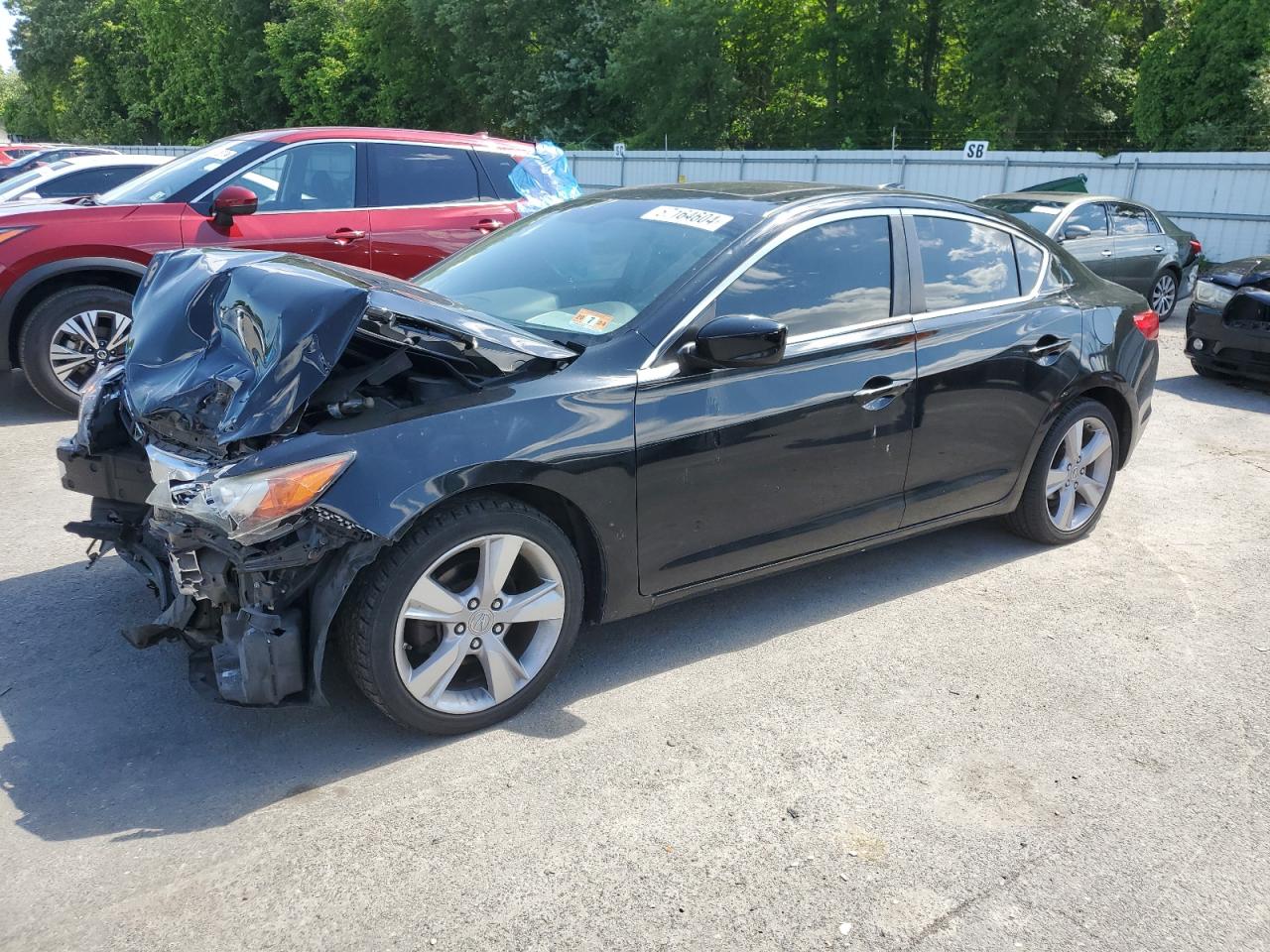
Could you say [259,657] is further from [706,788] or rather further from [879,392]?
[879,392]

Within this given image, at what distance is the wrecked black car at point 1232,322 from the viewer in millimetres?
8859

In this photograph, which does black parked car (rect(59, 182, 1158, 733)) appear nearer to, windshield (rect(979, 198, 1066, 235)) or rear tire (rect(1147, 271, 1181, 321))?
windshield (rect(979, 198, 1066, 235))

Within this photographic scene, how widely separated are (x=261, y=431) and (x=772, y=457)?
1798 mm

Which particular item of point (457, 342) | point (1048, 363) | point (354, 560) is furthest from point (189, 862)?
point (1048, 363)

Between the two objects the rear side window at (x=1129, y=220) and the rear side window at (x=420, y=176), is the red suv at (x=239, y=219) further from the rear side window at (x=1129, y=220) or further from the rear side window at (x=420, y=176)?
the rear side window at (x=1129, y=220)

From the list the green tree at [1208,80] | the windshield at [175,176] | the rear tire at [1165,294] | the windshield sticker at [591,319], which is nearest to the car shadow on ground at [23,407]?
the windshield at [175,176]

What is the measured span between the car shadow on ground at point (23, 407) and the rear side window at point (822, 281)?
17.3 feet

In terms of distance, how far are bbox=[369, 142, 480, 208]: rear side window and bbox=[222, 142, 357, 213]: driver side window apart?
0.61 ft

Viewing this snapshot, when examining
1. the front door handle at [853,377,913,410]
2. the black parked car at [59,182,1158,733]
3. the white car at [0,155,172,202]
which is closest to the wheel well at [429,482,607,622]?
the black parked car at [59,182,1158,733]

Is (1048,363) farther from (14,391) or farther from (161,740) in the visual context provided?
(14,391)

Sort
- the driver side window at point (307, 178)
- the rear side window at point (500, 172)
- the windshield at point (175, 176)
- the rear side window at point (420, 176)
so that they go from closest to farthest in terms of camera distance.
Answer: the windshield at point (175, 176) → the driver side window at point (307, 178) → the rear side window at point (420, 176) → the rear side window at point (500, 172)

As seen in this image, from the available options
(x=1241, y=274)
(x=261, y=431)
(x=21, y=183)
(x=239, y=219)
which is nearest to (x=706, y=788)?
(x=261, y=431)

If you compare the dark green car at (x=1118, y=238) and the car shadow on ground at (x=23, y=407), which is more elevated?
the dark green car at (x=1118, y=238)

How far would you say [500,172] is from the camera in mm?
8391
